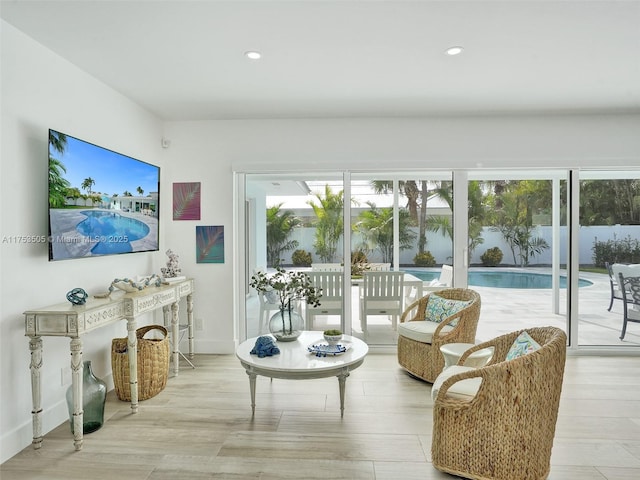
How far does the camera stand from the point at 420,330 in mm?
3604

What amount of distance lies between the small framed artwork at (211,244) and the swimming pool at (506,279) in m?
2.16

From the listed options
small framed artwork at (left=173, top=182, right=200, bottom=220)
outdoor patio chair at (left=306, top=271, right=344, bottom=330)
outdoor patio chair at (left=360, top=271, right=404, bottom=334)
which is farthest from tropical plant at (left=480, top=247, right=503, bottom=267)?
small framed artwork at (left=173, top=182, right=200, bottom=220)

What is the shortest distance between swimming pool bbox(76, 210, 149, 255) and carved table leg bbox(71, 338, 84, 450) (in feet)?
2.81

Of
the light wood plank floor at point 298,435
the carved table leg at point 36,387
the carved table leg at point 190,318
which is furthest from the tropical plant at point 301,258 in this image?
the carved table leg at point 36,387

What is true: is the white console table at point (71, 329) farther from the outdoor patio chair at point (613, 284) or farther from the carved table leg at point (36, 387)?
the outdoor patio chair at point (613, 284)

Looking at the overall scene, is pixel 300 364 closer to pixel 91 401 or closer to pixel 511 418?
pixel 511 418

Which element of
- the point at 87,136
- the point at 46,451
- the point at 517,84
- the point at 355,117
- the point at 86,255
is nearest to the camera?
the point at 46,451

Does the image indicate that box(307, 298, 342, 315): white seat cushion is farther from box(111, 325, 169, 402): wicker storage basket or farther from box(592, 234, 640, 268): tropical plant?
box(592, 234, 640, 268): tropical plant

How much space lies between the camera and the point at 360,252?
4.48 m

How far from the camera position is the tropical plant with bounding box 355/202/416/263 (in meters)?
4.48

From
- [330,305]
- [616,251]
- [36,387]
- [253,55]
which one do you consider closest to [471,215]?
[616,251]

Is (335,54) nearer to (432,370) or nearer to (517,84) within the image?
(517,84)

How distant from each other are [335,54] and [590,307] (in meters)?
4.02

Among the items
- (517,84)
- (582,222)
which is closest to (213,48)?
(517,84)
